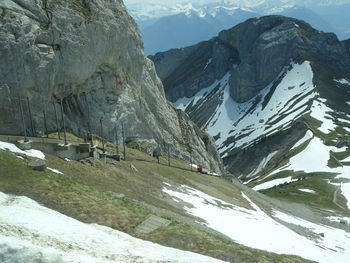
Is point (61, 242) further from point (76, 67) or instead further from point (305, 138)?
point (305, 138)

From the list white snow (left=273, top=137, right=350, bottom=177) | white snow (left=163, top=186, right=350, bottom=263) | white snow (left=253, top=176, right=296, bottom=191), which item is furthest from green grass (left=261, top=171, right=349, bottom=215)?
white snow (left=163, top=186, right=350, bottom=263)

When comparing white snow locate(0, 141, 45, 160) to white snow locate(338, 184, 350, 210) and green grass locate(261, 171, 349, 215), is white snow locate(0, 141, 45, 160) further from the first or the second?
white snow locate(338, 184, 350, 210)

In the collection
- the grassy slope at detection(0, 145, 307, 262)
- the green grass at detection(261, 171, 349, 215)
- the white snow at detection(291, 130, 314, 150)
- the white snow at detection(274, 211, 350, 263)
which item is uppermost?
the grassy slope at detection(0, 145, 307, 262)

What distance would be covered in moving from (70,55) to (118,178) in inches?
1376

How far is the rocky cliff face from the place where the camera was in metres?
68.2

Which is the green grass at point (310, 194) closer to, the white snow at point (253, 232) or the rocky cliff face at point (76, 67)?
the rocky cliff face at point (76, 67)

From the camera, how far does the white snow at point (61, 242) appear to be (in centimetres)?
1847

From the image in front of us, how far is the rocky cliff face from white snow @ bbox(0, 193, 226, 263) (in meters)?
44.1

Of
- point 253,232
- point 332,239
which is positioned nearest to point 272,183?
point 332,239

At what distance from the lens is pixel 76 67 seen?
79938 mm

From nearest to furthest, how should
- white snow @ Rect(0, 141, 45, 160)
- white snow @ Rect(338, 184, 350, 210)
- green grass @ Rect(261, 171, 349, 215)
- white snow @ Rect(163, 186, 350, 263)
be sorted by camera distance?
white snow @ Rect(0, 141, 45, 160)
white snow @ Rect(163, 186, 350, 263)
green grass @ Rect(261, 171, 349, 215)
white snow @ Rect(338, 184, 350, 210)

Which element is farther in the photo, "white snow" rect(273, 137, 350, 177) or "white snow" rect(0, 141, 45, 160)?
"white snow" rect(273, 137, 350, 177)

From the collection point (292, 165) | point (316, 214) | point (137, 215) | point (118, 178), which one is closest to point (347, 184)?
point (292, 165)

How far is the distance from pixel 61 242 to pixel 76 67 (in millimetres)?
62497
